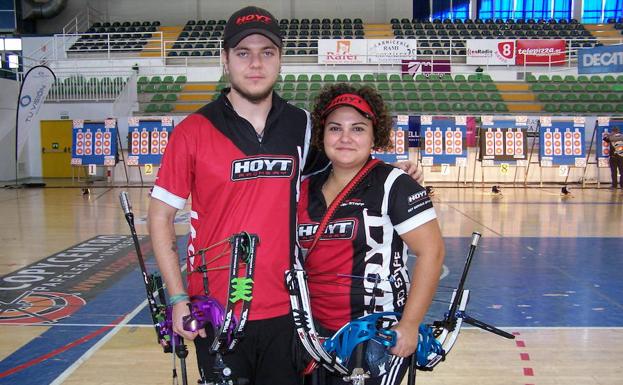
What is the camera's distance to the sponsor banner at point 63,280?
413 centimetres

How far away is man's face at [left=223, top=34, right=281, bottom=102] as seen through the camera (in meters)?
1.65

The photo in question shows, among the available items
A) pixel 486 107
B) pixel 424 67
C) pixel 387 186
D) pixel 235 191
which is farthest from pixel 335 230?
pixel 424 67

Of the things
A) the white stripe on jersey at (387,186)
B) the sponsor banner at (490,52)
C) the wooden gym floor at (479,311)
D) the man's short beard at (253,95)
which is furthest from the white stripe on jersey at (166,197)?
the sponsor banner at (490,52)

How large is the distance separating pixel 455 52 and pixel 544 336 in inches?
646

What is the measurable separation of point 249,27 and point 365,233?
2.12 ft

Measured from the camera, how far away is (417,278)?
1599mm

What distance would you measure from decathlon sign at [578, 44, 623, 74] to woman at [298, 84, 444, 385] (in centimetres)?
1248

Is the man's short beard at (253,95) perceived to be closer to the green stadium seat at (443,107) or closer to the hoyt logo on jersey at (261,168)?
the hoyt logo on jersey at (261,168)

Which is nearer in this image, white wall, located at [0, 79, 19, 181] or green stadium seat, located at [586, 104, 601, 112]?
white wall, located at [0, 79, 19, 181]

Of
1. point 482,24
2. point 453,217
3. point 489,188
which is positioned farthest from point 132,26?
point 453,217

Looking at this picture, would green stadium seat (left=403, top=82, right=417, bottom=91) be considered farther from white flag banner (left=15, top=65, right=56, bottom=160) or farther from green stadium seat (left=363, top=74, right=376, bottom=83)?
white flag banner (left=15, top=65, right=56, bottom=160)

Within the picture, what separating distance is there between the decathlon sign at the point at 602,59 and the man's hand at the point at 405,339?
41.6 feet

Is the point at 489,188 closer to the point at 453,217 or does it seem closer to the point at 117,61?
the point at 453,217

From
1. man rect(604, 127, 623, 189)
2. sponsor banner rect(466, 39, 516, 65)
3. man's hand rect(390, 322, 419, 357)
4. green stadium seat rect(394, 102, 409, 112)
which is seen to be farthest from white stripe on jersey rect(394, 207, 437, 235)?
sponsor banner rect(466, 39, 516, 65)
